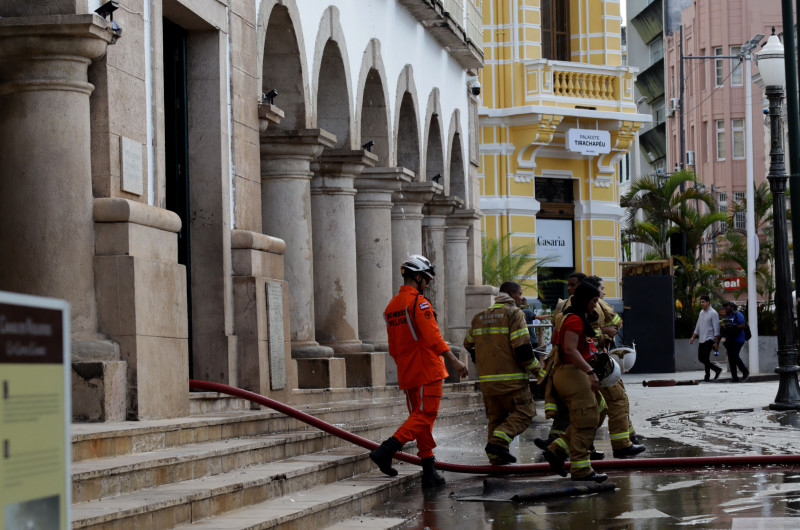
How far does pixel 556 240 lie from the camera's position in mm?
42719

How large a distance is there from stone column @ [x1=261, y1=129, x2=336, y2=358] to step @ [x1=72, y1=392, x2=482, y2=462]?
2.23 metres

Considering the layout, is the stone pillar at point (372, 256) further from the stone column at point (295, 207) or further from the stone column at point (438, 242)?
the stone column at point (438, 242)

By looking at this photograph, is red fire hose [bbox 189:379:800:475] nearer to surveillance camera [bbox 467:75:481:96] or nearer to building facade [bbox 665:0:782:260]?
surveillance camera [bbox 467:75:481:96]

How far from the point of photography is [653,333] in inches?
1371

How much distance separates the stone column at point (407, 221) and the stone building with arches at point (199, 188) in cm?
49

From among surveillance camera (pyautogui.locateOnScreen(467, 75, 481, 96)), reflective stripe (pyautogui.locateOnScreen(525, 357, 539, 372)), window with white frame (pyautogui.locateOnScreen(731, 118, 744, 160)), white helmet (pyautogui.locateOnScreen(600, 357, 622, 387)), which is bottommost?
white helmet (pyautogui.locateOnScreen(600, 357, 622, 387))

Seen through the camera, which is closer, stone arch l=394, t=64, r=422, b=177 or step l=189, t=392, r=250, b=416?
step l=189, t=392, r=250, b=416

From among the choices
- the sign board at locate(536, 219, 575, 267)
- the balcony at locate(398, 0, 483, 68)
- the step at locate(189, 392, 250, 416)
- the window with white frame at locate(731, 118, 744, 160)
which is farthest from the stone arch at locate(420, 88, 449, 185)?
the window with white frame at locate(731, 118, 744, 160)

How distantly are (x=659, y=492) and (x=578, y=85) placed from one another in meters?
31.3

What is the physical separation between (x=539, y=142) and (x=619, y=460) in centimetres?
2925

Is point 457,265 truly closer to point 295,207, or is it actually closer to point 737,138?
point 295,207

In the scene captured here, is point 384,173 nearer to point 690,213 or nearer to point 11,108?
point 11,108

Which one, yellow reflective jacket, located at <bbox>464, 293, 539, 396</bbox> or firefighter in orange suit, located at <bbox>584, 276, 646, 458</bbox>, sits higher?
yellow reflective jacket, located at <bbox>464, 293, 539, 396</bbox>

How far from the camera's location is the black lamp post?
19.4 m
